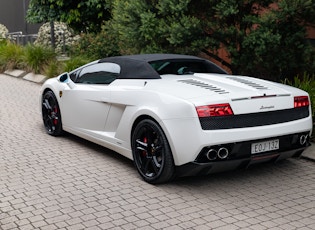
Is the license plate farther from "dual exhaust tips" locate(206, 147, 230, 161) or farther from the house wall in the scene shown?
the house wall

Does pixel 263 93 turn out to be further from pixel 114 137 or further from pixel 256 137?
pixel 114 137

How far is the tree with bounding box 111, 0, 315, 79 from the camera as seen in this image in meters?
8.59

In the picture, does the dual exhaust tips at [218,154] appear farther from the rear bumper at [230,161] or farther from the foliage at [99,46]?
the foliage at [99,46]

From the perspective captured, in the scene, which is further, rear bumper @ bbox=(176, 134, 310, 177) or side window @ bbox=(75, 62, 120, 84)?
side window @ bbox=(75, 62, 120, 84)

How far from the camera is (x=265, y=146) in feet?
18.2

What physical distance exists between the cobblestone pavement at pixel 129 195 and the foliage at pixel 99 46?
24.9ft

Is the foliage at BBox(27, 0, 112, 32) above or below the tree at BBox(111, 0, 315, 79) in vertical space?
above

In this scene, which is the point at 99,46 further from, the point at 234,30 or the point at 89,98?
the point at 89,98

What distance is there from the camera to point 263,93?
18.3 feet

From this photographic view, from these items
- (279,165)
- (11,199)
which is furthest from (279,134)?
(11,199)

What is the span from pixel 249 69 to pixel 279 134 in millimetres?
3839

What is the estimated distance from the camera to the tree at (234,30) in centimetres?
859

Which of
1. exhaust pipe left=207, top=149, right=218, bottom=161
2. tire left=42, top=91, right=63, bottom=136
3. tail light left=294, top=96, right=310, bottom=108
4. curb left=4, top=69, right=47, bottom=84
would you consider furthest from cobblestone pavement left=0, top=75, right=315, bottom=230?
curb left=4, top=69, right=47, bottom=84

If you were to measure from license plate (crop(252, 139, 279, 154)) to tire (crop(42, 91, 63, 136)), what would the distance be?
328 centimetres
